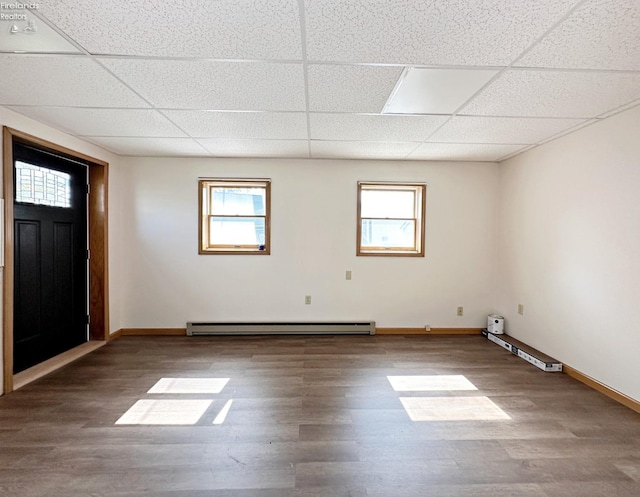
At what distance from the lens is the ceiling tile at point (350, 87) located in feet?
6.52

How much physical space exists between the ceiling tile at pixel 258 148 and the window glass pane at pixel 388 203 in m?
1.02

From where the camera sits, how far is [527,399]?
2.63m

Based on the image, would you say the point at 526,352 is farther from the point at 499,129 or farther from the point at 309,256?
the point at 309,256

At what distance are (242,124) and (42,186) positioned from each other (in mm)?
2162

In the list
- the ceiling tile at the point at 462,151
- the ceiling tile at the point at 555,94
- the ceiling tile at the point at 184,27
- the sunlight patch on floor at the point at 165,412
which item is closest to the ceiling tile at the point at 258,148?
the ceiling tile at the point at 462,151

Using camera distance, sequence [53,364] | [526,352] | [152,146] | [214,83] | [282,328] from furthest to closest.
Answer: [282,328] < [152,146] < [526,352] < [53,364] < [214,83]

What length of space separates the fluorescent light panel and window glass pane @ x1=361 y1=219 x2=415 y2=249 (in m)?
1.99

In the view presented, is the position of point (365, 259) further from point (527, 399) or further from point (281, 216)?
point (527, 399)

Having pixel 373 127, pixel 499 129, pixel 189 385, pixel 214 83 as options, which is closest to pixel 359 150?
pixel 373 127

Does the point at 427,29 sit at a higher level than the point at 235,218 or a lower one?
higher

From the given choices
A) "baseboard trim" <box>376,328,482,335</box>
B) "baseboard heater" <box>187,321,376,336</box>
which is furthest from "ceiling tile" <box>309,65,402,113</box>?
"baseboard trim" <box>376,328,482,335</box>

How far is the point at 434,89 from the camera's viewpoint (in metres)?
2.22

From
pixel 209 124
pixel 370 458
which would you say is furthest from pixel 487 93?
pixel 370 458

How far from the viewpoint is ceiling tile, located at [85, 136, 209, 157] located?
3.48m
